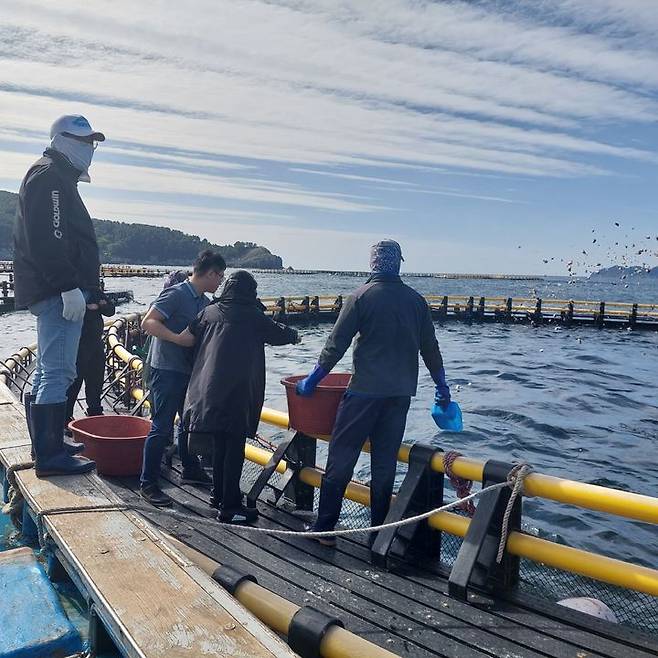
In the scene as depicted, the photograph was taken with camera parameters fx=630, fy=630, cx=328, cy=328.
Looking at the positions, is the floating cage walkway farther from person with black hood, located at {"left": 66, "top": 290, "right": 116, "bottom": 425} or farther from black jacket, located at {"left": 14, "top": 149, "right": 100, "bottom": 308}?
black jacket, located at {"left": 14, "top": 149, "right": 100, "bottom": 308}

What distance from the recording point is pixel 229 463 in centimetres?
435

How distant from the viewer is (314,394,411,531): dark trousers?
163 inches

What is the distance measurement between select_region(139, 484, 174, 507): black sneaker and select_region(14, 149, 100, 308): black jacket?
157cm

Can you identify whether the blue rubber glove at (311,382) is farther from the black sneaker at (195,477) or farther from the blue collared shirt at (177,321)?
the black sneaker at (195,477)

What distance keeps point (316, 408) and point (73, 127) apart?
8.25 feet

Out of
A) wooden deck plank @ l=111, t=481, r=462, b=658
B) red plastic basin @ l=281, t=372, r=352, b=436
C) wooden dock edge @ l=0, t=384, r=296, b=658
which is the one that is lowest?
wooden deck plank @ l=111, t=481, r=462, b=658

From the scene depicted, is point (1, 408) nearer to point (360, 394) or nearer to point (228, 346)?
point (228, 346)

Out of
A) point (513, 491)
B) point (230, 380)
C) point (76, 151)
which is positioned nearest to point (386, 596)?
point (513, 491)

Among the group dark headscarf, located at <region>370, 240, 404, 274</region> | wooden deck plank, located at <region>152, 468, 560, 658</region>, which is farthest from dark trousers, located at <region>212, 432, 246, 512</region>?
dark headscarf, located at <region>370, 240, 404, 274</region>

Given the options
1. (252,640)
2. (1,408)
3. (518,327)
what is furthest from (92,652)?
(518,327)

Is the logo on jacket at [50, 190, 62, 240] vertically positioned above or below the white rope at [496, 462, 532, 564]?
above

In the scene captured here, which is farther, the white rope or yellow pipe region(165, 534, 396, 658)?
the white rope

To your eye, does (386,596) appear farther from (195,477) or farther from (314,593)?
(195,477)

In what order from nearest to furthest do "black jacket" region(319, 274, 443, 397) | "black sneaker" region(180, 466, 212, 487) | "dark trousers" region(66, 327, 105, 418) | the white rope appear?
the white rope, "black jacket" region(319, 274, 443, 397), "black sneaker" region(180, 466, 212, 487), "dark trousers" region(66, 327, 105, 418)
